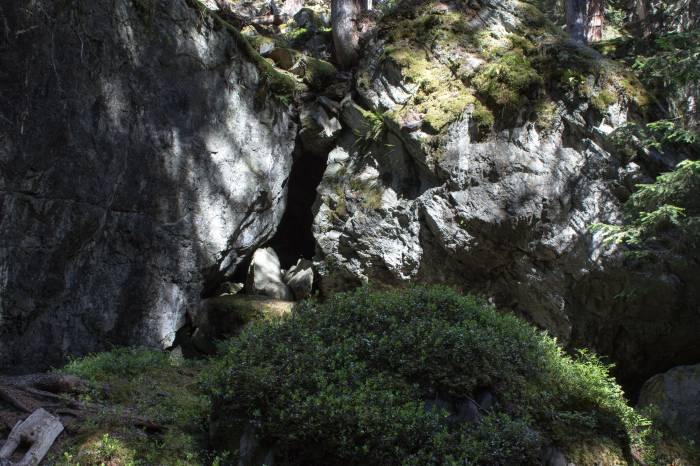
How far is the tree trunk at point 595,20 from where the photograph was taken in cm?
1467

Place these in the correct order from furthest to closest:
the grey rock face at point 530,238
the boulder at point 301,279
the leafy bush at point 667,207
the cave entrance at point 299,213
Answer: the cave entrance at point 299,213 → the boulder at point 301,279 → the grey rock face at point 530,238 → the leafy bush at point 667,207

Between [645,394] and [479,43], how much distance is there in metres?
6.80

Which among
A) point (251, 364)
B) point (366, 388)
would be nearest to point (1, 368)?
point (251, 364)

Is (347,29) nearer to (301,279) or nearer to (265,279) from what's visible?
(301,279)

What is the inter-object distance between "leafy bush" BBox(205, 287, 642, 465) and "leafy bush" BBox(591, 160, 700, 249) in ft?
6.09

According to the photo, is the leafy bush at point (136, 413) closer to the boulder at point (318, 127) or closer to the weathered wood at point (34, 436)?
the weathered wood at point (34, 436)

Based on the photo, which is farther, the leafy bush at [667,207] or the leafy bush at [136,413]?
the leafy bush at [667,207]

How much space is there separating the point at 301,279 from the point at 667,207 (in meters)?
6.99

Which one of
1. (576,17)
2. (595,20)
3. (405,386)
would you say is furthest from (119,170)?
(595,20)

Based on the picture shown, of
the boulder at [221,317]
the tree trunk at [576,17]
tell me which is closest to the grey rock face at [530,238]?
the boulder at [221,317]

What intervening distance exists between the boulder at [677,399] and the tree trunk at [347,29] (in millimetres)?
8857

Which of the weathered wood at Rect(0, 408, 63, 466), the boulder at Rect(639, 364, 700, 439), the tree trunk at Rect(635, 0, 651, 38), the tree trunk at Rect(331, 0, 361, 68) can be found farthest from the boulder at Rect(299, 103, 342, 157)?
the weathered wood at Rect(0, 408, 63, 466)

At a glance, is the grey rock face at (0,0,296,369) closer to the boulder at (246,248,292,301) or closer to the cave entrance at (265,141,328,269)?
the boulder at (246,248,292,301)

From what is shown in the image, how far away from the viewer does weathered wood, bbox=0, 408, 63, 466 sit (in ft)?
16.9
